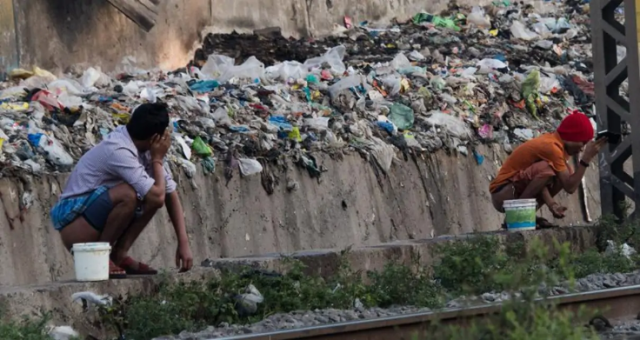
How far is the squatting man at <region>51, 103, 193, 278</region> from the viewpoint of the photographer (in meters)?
8.72

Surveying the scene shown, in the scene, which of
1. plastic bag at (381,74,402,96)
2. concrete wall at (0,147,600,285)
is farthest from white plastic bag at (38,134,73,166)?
plastic bag at (381,74,402,96)

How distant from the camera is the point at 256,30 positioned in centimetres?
1817

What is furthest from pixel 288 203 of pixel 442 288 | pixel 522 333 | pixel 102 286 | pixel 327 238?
pixel 522 333

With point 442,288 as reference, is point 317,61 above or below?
above

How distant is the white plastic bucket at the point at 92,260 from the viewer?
27.7ft

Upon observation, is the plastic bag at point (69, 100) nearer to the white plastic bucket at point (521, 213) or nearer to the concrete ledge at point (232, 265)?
the concrete ledge at point (232, 265)

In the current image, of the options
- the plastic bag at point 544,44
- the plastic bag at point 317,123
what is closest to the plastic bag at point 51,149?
the plastic bag at point 317,123

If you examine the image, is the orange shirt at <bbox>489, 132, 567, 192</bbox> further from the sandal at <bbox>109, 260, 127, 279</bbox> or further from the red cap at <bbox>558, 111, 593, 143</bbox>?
the sandal at <bbox>109, 260, 127, 279</bbox>

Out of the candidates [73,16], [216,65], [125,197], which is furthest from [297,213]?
[125,197]

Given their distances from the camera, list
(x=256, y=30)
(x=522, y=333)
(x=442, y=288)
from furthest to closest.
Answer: (x=256, y=30) < (x=442, y=288) < (x=522, y=333)

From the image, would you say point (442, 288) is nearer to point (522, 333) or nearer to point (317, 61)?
point (522, 333)

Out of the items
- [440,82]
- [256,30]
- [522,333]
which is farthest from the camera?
[256,30]

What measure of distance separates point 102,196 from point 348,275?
2036 mm

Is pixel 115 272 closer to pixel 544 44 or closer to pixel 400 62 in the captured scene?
pixel 400 62
